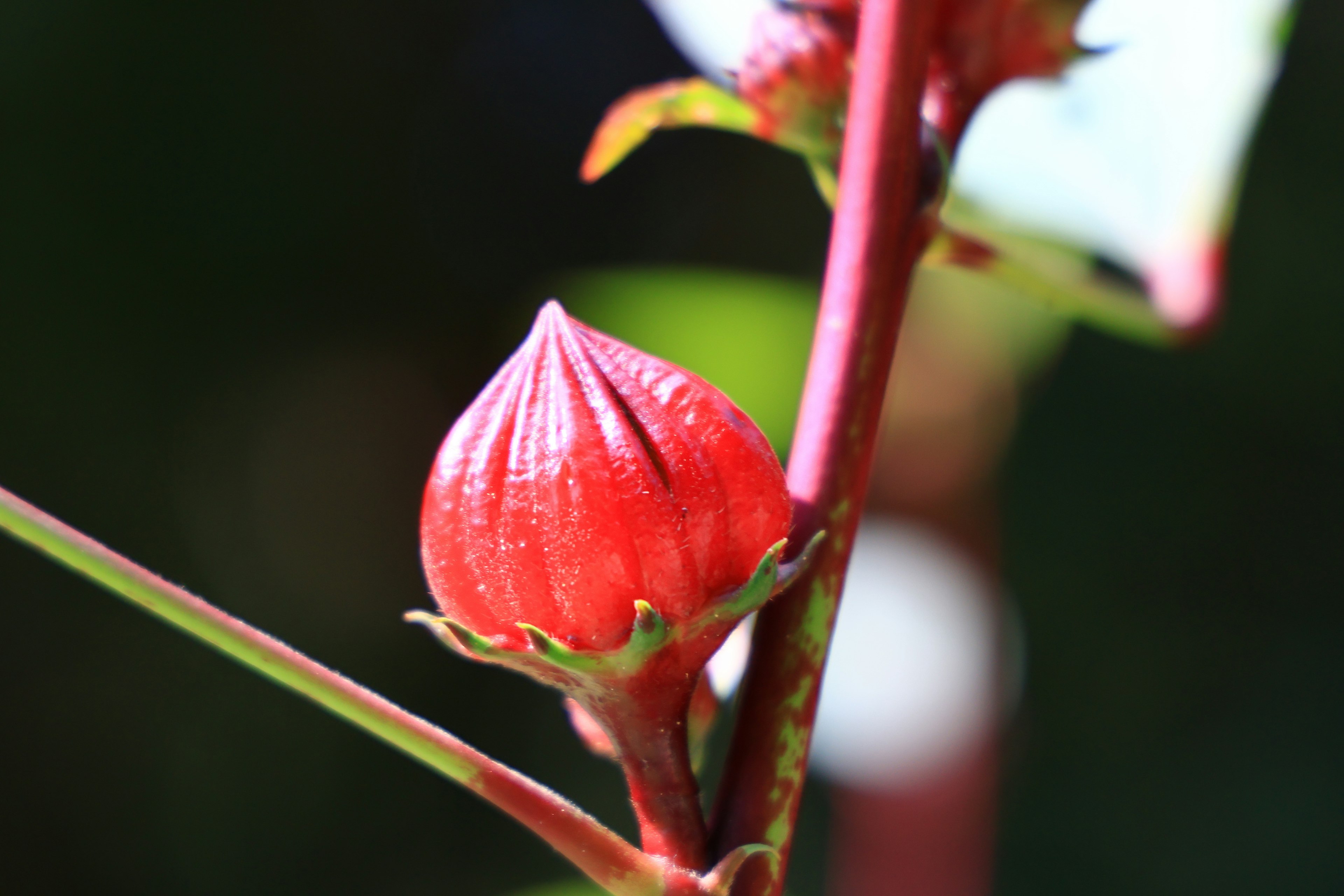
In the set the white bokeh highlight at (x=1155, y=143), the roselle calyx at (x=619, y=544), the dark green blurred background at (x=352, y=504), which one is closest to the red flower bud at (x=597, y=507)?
the roselle calyx at (x=619, y=544)

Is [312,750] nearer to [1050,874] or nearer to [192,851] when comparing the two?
[192,851]

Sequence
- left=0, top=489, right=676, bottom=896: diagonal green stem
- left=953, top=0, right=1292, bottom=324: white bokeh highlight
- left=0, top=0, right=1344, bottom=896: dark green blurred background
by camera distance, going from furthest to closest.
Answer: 1. left=0, top=0, right=1344, bottom=896: dark green blurred background
2. left=953, top=0, right=1292, bottom=324: white bokeh highlight
3. left=0, top=489, right=676, bottom=896: diagonal green stem

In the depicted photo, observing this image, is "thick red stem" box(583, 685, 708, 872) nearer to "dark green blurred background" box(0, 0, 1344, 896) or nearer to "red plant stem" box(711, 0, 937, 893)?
"red plant stem" box(711, 0, 937, 893)

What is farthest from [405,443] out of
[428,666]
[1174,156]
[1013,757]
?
[1174,156]

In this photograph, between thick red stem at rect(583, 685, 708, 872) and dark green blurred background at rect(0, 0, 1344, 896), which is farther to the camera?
dark green blurred background at rect(0, 0, 1344, 896)

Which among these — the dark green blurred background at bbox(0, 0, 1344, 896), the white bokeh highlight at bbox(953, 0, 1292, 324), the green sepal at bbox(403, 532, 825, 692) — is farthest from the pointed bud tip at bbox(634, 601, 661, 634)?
the dark green blurred background at bbox(0, 0, 1344, 896)

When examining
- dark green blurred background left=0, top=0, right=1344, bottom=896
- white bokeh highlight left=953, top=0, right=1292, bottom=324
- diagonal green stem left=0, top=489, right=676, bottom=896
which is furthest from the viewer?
dark green blurred background left=0, top=0, right=1344, bottom=896

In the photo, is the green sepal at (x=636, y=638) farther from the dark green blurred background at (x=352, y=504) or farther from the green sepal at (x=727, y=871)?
the dark green blurred background at (x=352, y=504)
